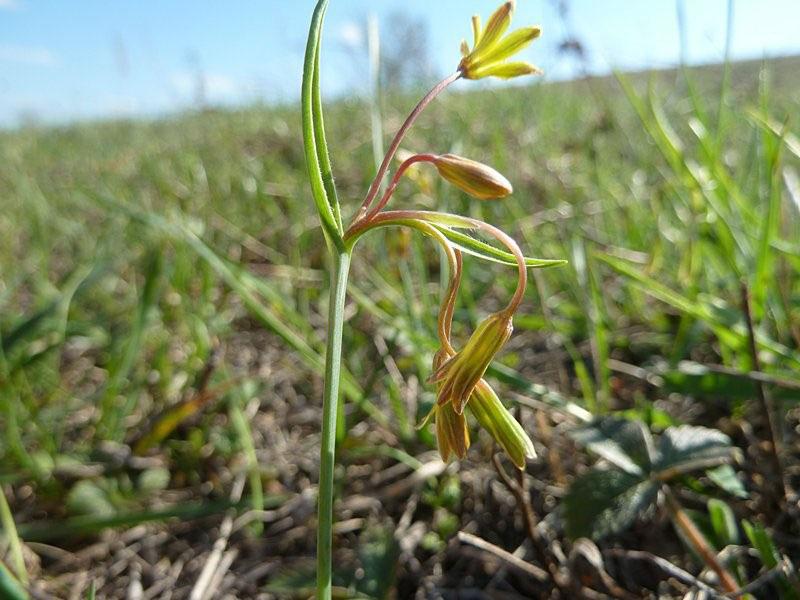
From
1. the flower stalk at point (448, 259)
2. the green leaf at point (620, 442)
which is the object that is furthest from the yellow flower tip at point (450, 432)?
the green leaf at point (620, 442)

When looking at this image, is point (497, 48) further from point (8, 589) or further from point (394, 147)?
point (8, 589)

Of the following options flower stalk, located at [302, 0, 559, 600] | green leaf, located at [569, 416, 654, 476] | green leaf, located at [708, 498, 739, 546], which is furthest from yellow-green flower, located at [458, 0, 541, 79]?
green leaf, located at [708, 498, 739, 546]

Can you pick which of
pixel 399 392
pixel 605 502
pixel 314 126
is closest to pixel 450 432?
pixel 314 126

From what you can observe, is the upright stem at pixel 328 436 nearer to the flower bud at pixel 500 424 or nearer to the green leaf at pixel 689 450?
the flower bud at pixel 500 424

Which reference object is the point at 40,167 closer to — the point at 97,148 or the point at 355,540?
the point at 97,148

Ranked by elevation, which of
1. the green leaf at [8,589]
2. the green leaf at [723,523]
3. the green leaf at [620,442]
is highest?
the green leaf at [8,589]

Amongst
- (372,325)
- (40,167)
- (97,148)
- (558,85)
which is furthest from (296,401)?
(558,85)
